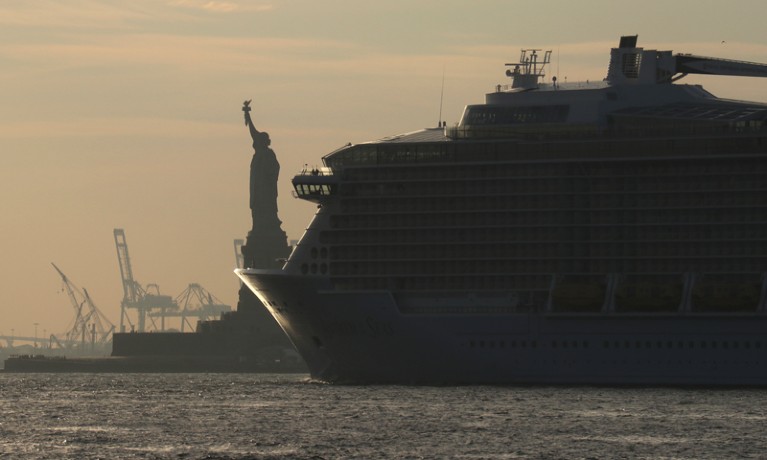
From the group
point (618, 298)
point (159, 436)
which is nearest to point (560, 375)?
point (618, 298)

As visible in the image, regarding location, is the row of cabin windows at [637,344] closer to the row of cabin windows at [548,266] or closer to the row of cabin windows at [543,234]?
the row of cabin windows at [548,266]

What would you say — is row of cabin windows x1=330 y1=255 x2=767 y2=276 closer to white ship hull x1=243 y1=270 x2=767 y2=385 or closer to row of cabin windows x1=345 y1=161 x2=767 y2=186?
white ship hull x1=243 y1=270 x2=767 y2=385

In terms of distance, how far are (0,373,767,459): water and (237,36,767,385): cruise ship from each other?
7.25 ft

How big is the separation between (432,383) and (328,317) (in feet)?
26.0

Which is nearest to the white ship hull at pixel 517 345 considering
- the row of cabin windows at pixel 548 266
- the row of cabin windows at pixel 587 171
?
the row of cabin windows at pixel 548 266

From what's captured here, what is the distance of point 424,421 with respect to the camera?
4173 inches

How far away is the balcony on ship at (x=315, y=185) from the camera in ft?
450

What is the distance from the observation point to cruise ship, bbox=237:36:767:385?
128 meters

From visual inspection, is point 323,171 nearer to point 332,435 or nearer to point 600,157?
point 600,157

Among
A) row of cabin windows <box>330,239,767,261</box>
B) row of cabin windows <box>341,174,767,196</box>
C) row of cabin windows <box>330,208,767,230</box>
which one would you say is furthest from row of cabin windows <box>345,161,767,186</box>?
row of cabin windows <box>330,239,767,261</box>

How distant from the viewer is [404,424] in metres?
105

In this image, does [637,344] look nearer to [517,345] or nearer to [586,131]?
[517,345]

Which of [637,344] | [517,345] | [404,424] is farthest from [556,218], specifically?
[404,424]

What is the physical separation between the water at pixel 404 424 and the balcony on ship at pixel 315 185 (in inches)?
473
